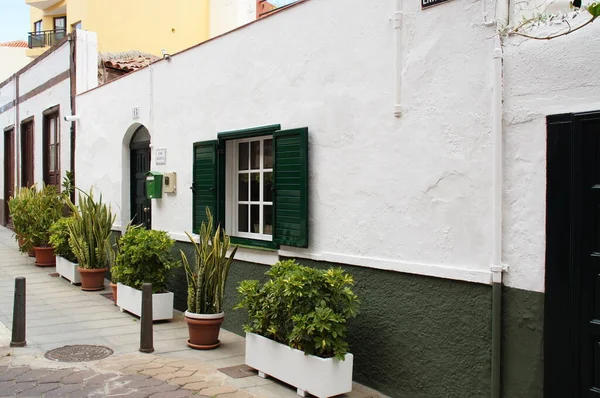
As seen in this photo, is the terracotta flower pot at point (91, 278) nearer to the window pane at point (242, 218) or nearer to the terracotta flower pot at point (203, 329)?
the window pane at point (242, 218)

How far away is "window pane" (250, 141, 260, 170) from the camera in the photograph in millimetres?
7250

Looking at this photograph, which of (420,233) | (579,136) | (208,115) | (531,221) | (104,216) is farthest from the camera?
(104,216)

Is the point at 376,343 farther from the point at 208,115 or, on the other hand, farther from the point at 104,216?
the point at 104,216

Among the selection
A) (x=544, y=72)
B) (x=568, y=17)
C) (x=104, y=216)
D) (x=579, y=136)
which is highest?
(x=568, y=17)

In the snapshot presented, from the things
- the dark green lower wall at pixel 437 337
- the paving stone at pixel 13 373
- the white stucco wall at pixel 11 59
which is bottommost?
the paving stone at pixel 13 373

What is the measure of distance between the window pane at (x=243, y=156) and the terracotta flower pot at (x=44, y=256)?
6.43m

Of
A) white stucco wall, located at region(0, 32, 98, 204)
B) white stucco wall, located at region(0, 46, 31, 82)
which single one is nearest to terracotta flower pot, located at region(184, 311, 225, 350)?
white stucco wall, located at region(0, 32, 98, 204)

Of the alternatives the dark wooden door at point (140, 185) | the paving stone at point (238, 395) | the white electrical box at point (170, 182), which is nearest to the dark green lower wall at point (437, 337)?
the paving stone at point (238, 395)

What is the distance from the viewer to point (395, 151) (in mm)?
5043

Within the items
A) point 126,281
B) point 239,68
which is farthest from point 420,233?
point 126,281

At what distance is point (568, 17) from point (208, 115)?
5098 millimetres

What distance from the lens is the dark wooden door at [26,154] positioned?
655 inches

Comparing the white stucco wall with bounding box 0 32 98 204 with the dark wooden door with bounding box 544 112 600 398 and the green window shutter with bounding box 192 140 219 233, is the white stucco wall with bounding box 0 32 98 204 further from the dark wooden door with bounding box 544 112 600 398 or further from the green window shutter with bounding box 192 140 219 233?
the dark wooden door with bounding box 544 112 600 398

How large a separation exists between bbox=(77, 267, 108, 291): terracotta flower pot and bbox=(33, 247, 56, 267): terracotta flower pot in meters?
2.64
